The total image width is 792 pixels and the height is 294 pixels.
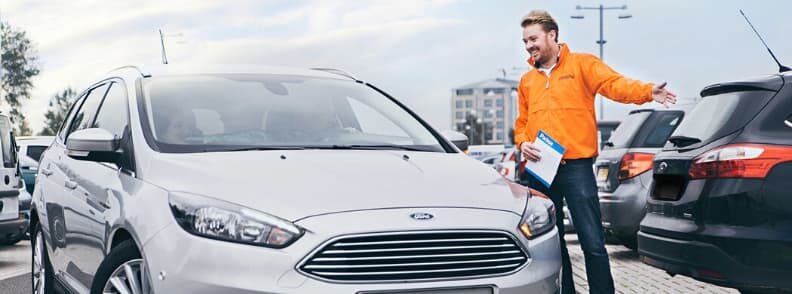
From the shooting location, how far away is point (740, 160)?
525 cm

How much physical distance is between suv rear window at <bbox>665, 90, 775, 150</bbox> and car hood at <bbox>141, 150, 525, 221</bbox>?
56.0 inches

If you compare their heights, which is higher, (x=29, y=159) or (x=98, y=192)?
(x=98, y=192)

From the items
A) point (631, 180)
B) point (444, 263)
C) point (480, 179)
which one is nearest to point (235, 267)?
point (444, 263)

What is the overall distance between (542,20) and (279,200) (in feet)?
8.19

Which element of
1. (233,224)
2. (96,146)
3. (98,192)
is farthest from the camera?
(98,192)

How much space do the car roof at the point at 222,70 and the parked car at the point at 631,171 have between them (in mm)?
4406

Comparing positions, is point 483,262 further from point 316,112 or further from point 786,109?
point 786,109

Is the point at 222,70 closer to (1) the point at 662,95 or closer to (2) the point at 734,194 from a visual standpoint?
(1) the point at 662,95

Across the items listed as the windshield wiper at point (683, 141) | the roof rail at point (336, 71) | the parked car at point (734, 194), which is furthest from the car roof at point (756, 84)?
the roof rail at point (336, 71)

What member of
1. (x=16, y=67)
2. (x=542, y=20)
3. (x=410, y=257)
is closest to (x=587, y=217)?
(x=542, y=20)

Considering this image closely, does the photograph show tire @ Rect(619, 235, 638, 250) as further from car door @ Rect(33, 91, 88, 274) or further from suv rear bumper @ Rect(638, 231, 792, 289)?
car door @ Rect(33, 91, 88, 274)

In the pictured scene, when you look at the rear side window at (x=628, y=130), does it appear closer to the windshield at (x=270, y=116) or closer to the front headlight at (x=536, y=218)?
the windshield at (x=270, y=116)

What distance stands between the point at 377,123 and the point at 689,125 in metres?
1.76

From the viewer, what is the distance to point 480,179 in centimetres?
462
